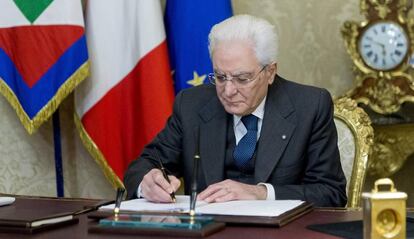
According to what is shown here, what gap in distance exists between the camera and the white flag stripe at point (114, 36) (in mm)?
4195

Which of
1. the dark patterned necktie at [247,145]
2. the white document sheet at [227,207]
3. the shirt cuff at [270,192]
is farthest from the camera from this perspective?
the dark patterned necktie at [247,145]

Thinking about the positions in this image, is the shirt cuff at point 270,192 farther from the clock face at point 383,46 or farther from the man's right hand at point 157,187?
the clock face at point 383,46

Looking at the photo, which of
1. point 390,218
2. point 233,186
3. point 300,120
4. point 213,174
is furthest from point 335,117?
point 390,218

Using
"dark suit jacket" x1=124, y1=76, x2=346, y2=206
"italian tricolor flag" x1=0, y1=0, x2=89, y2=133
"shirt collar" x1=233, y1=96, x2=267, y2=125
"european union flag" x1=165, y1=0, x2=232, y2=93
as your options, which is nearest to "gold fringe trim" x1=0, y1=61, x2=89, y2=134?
"italian tricolor flag" x1=0, y1=0, x2=89, y2=133

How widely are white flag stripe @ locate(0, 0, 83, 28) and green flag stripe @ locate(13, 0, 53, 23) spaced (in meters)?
0.01

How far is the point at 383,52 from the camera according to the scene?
13.9ft

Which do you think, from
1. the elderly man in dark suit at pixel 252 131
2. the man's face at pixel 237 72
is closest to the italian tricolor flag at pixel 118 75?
the elderly man in dark suit at pixel 252 131

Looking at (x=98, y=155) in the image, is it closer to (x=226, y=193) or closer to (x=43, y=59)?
(x=43, y=59)

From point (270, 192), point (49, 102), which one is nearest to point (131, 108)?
point (49, 102)

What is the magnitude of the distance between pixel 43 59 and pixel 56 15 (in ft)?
0.78

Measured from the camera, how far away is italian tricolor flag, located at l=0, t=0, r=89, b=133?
161 inches

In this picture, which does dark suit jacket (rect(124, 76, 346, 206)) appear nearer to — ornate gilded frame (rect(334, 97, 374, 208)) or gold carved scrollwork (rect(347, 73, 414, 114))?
ornate gilded frame (rect(334, 97, 374, 208))

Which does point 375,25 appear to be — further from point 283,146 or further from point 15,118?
point 15,118

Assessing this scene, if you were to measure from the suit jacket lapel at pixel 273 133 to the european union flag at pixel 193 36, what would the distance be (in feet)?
4.31
